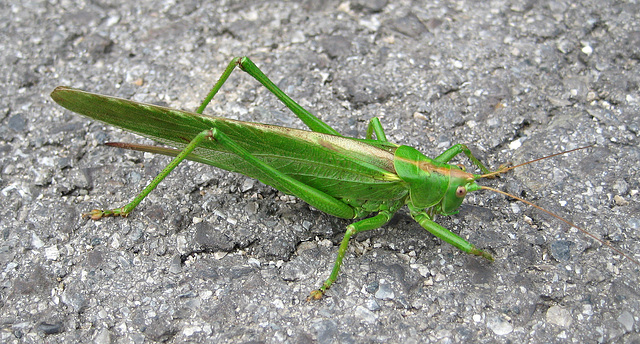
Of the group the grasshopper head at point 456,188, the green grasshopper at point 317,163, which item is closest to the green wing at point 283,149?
the green grasshopper at point 317,163

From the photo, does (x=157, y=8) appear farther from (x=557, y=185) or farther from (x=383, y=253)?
(x=557, y=185)

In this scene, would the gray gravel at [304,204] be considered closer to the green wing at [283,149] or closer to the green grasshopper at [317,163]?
the green grasshopper at [317,163]

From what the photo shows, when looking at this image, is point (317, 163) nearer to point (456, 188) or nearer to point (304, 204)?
point (304, 204)

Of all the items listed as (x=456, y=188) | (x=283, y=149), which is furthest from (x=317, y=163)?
(x=456, y=188)

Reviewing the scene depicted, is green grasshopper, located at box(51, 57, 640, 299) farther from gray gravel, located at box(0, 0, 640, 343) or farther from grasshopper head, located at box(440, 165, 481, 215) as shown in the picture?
gray gravel, located at box(0, 0, 640, 343)

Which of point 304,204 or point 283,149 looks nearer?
point 283,149
